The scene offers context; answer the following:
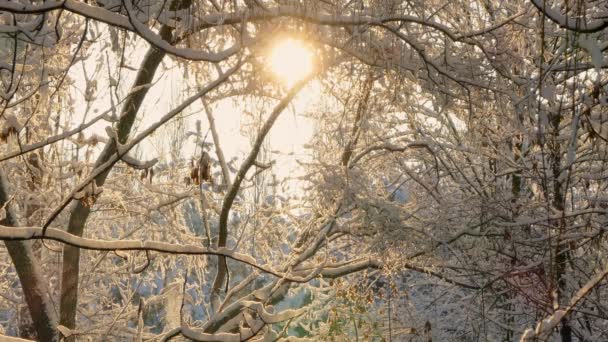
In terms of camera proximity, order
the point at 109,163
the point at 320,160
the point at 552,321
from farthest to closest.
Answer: the point at 320,160 → the point at 109,163 → the point at 552,321

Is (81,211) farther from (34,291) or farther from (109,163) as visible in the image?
(109,163)

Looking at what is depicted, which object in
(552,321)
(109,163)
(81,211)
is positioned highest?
(81,211)

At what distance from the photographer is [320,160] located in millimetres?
8023

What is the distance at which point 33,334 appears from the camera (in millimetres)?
8156

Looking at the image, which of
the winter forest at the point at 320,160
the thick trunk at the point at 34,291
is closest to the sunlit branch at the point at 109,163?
the winter forest at the point at 320,160

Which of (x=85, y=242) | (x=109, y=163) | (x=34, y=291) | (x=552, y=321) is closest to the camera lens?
(x=552, y=321)

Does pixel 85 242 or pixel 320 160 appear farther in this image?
pixel 320 160

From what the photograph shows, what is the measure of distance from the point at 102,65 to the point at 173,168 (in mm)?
4053

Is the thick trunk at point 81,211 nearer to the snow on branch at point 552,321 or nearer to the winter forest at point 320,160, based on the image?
the winter forest at point 320,160

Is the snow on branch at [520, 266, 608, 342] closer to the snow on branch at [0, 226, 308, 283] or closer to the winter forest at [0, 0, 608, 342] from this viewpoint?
the winter forest at [0, 0, 608, 342]

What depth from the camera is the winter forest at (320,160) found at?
12.3 feet

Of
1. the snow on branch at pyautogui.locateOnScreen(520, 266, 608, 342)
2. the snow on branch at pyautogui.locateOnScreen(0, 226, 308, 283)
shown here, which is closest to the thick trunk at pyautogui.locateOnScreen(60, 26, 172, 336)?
the snow on branch at pyautogui.locateOnScreen(0, 226, 308, 283)

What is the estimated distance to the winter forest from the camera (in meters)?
3.76

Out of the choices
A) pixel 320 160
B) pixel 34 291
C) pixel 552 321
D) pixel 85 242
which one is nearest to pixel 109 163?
pixel 85 242
